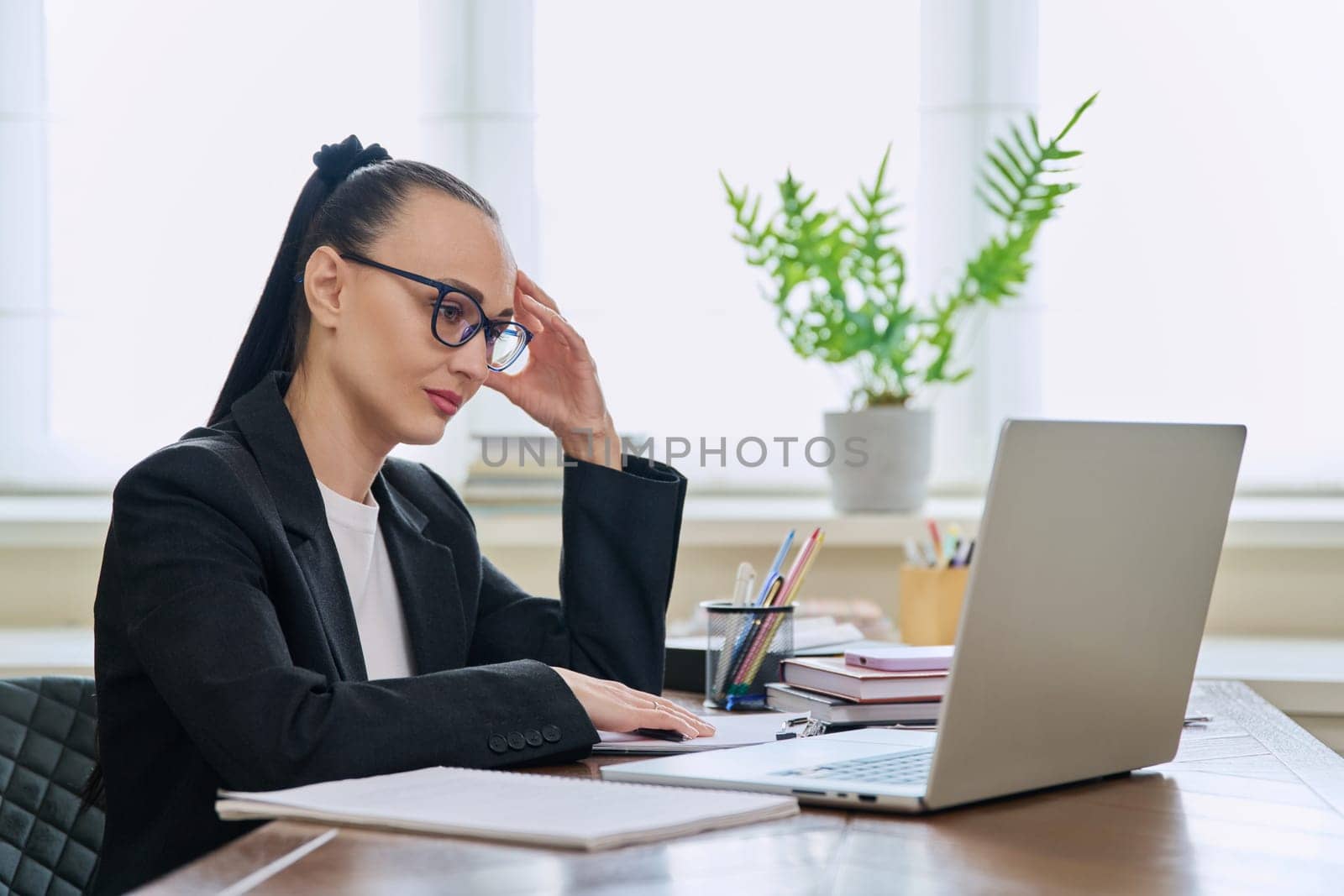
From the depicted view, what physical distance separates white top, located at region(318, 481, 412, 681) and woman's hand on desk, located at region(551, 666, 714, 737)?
330 millimetres

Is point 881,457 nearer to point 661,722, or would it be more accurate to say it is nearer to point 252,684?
point 661,722

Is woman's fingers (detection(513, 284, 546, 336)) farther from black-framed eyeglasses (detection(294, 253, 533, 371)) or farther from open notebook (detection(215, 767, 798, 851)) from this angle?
open notebook (detection(215, 767, 798, 851))

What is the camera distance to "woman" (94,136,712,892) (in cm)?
104

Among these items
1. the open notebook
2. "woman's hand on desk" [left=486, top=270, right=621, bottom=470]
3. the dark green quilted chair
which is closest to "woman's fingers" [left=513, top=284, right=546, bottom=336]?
"woman's hand on desk" [left=486, top=270, right=621, bottom=470]

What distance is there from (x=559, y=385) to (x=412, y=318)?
347mm

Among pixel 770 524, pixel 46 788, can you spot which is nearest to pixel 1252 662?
pixel 770 524

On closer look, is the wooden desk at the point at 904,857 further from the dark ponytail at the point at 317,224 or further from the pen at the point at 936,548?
the pen at the point at 936,548

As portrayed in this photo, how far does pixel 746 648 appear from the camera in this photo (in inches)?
56.9

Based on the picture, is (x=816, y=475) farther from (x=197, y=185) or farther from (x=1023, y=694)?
(x=1023, y=694)

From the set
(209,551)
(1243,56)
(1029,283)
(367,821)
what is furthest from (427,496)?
(1243,56)

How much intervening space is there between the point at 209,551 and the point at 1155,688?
72 cm

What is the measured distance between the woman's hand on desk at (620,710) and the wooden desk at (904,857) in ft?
0.95

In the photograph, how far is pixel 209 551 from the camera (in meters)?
1.10

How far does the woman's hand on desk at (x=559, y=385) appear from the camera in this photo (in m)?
1.60
